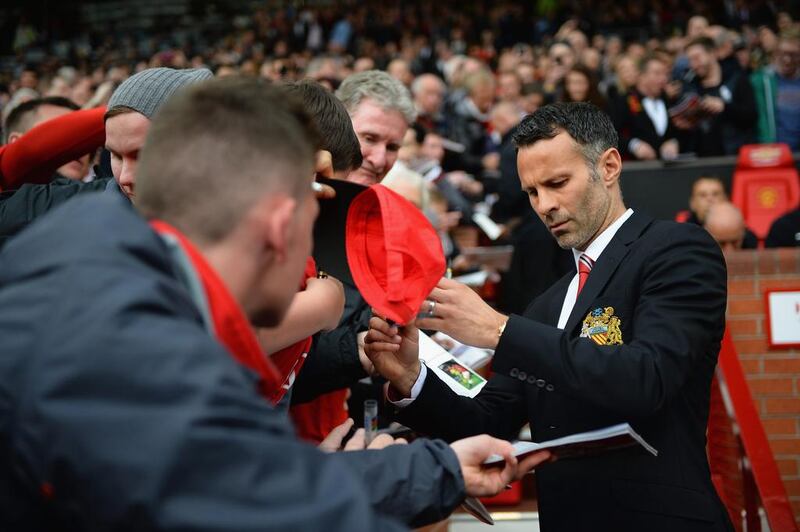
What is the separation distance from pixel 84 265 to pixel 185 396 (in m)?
0.23

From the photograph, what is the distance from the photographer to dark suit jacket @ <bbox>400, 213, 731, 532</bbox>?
2309 mm

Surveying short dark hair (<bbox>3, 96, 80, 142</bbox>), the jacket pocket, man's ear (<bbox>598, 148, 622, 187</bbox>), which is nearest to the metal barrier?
the jacket pocket

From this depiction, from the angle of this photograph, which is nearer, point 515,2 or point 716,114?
point 716,114

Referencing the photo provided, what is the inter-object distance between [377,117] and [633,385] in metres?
1.71

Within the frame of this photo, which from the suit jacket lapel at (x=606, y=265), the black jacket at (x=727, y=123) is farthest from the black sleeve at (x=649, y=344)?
the black jacket at (x=727, y=123)

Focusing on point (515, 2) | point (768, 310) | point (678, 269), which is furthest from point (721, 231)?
point (515, 2)

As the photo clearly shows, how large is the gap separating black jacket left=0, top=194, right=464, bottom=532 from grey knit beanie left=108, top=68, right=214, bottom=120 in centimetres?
123

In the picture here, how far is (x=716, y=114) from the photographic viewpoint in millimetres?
8945

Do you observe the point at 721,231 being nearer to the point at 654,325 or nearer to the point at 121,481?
the point at 654,325

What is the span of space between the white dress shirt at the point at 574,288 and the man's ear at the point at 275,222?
1.27 meters

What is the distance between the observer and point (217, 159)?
4.68 ft

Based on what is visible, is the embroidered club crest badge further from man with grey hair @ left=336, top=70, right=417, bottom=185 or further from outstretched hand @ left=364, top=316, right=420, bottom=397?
man with grey hair @ left=336, top=70, right=417, bottom=185

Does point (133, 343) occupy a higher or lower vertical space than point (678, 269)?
higher

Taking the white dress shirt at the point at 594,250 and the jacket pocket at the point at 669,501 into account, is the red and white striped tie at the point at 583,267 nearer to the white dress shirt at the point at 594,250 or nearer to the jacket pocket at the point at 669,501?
the white dress shirt at the point at 594,250
